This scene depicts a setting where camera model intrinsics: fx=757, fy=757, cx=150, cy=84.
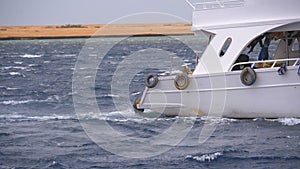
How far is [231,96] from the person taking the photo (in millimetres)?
23719

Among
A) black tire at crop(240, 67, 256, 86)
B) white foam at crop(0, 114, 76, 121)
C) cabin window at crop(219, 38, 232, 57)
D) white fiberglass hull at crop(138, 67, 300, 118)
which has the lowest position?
white foam at crop(0, 114, 76, 121)

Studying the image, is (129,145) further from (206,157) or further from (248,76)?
(248,76)

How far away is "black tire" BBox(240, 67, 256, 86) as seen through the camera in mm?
22953

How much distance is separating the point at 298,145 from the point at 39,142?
7.59 meters

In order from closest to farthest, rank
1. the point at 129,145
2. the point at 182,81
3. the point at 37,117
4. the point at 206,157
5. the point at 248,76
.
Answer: the point at 206,157
the point at 129,145
the point at 248,76
the point at 182,81
the point at 37,117

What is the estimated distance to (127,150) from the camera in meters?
20.8

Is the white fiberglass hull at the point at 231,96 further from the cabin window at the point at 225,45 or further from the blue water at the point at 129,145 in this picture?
the cabin window at the point at 225,45

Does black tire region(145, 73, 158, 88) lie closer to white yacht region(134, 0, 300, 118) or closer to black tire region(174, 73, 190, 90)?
white yacht region(134, 0, 300, 118)

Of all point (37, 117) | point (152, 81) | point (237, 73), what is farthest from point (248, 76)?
point (37, 117)

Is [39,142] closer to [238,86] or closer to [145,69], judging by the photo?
[238,86]

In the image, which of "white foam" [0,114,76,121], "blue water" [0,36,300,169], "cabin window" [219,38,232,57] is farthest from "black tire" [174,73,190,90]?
"white foam" [0,114,76,121]

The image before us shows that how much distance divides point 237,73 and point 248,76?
48 cm

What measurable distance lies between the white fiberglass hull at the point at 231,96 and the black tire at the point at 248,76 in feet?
0.58

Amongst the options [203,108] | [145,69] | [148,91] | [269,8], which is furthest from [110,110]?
[145,69]
